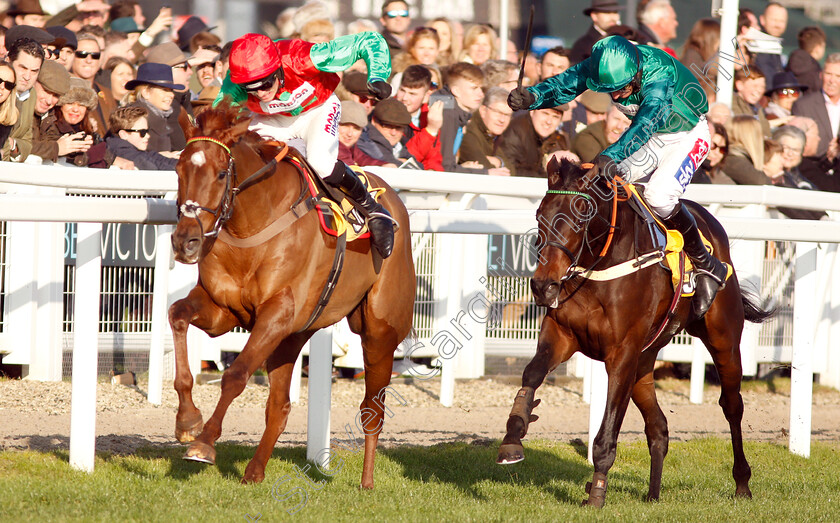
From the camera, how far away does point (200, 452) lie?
167 inches

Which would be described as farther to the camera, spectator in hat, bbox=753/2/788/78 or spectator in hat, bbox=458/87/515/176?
spectator in hat, bbox=753/2/788/78

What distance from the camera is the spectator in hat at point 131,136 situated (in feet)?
23.9

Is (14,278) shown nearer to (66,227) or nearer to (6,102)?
(66,227)

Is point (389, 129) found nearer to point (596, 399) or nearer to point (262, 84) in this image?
point (596, 399)

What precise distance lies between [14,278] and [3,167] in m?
1.44

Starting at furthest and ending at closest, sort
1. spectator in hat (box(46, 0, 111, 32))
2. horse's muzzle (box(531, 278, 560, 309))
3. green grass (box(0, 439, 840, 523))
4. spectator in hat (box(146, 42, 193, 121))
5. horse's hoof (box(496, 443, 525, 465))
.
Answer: spectator in hat (box(46, 0, 111, 32)) → spectator in hat (box(146, 42, 193, 121)) → horse's muzzle (box(531, 278, 560, 309)) → horse's hoof (box(496, 443, 525, 465)) → green grass (box(0, 439, 840, 523))

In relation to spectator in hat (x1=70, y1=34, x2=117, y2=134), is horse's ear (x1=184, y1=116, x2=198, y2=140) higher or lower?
lower

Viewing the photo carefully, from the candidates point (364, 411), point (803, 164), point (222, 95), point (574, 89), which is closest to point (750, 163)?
point (803, 164)

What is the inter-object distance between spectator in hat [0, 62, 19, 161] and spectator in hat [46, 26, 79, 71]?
1.37 meters

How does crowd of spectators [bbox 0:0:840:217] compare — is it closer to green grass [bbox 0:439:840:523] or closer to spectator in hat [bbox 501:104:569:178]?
spectator in hat [bbox 501:104:569:178]

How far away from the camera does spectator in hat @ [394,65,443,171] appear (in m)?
8.77

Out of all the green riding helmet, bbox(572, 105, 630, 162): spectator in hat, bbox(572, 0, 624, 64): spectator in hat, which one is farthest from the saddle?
bbox(572, 0, 624, 64): spectator in hat

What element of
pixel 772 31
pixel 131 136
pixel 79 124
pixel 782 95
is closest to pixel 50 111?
pixel 79 124

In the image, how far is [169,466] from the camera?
17.2 feet
